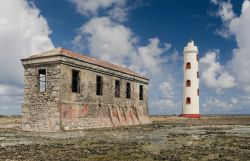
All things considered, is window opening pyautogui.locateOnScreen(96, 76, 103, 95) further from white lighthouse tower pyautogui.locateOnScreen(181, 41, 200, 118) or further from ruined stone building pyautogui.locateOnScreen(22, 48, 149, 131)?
white lighthouse tower pyautogui.locateOnScreen(181, 41, 200, 118)

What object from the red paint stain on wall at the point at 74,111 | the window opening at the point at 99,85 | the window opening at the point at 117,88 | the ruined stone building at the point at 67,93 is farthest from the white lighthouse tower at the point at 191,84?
the red paint stain on wall at the point at 74,111

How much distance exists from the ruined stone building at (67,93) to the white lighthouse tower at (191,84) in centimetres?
1599

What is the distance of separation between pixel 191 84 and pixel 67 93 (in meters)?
22.9

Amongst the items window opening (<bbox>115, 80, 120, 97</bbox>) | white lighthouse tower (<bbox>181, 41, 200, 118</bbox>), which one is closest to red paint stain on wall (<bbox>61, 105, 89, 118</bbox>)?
window opening (<bbox>115, 80, 120, 97</bbox>)

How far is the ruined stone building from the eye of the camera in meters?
21.1

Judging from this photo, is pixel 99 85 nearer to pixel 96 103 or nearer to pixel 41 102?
pixel 96 103

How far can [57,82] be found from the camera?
21.1 meters

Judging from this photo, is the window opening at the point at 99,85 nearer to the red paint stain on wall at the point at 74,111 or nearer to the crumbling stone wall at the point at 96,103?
the crumbling stone wall at the point at 96,103

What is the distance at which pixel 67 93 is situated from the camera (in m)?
21.8

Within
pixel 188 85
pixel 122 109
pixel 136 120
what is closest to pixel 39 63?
pixel 122 109

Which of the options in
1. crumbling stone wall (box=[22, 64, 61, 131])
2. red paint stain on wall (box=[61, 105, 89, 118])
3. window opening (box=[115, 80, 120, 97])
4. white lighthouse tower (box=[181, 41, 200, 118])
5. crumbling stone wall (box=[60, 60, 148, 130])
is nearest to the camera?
crumbling stone wall (box=[22, 64, 61, 131])

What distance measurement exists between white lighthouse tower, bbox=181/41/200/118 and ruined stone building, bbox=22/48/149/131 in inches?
629

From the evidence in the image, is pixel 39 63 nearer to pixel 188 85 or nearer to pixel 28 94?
pixel 28 94

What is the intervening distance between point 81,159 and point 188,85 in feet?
108
